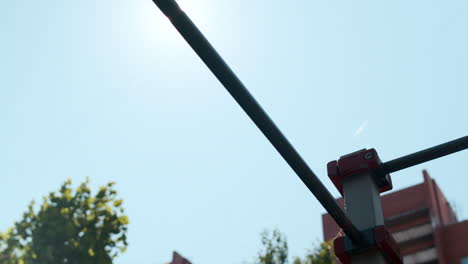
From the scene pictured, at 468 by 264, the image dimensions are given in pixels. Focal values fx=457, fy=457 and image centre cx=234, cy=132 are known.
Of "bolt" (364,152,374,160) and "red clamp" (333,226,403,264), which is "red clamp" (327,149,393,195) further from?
"red clamp" (333,226,403,264)

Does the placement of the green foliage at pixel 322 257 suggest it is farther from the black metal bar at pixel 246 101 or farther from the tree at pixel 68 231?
the black metal bar at pixel 246 101

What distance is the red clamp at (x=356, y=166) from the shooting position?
361 centimetres

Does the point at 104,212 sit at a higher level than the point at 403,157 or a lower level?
higher

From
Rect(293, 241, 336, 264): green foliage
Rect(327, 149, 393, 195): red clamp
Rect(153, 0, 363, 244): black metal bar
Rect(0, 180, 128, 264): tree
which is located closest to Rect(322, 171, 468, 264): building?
Rect(293, 241, 336, 264): green foliage

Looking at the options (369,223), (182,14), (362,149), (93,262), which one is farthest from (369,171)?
(93,262)

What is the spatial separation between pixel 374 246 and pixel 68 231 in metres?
13.7

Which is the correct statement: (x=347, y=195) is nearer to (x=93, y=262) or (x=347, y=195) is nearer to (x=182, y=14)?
(x=182, y=14)

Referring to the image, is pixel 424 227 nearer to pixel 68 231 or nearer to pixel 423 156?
pixel 68 231

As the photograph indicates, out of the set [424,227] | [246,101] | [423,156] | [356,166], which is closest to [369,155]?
[356,166]

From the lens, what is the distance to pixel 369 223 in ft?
10.8

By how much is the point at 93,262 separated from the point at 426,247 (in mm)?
18919

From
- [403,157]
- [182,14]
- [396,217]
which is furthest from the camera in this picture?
[396,217]

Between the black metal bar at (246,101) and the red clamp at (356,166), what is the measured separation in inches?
28.9

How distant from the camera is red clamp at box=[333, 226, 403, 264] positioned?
3117mm
